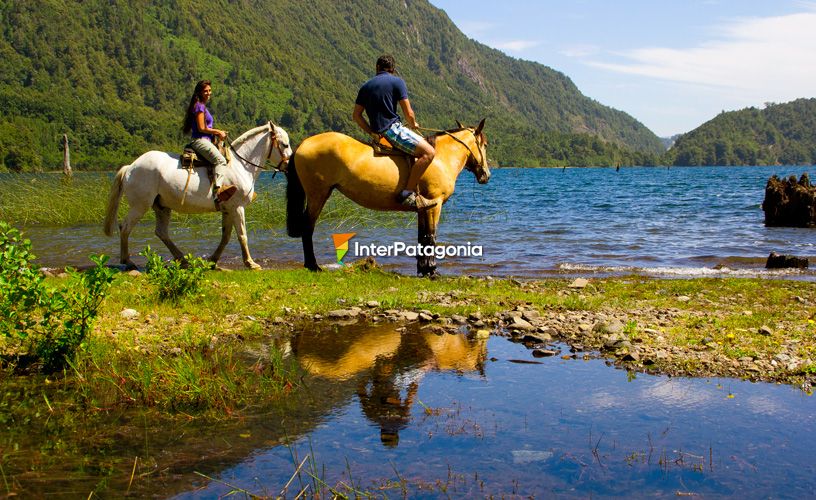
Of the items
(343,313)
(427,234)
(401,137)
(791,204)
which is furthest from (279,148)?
(791,204)

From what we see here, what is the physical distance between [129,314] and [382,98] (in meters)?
5.85

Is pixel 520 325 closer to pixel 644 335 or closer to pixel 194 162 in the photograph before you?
pixel 644 335

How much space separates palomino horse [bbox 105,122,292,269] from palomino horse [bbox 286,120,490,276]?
3.75 feet

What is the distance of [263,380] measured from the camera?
22.0ft

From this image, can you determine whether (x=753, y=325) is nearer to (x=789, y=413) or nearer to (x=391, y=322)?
(x=789, y=413)

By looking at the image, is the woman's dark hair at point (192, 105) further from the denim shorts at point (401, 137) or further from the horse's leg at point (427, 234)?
the horse's leg at point (427, 234)

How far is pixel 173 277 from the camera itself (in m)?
9.95

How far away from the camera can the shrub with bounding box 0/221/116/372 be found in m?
6.82

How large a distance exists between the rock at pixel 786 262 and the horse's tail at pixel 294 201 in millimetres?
11390

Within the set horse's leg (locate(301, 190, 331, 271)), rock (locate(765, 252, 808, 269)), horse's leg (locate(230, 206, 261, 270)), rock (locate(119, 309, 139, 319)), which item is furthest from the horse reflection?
rock (locate(765, 252, 808, 269))

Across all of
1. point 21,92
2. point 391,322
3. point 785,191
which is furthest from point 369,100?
point 21,92

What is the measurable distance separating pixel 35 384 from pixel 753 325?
841 centimetres

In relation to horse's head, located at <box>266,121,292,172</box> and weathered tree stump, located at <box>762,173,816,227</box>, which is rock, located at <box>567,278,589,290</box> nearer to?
horse's head, located at <box>266,121,292,172</box>

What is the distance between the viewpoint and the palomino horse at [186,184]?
44.2 feet
